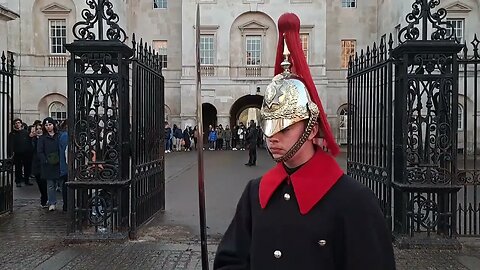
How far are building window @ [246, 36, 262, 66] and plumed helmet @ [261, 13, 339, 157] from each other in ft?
117

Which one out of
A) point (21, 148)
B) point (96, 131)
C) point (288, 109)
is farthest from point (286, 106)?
point (21, 148)

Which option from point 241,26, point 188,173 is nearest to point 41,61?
point 241,26

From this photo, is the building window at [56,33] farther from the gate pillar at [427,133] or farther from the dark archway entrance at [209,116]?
the gate pillar at [427,133]

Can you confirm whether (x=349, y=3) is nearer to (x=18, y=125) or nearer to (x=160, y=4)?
(x=160, y=4)

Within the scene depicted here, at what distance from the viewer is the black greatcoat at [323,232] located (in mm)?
2320

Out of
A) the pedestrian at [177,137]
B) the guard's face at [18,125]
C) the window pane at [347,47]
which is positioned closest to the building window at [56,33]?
the pedestrian at [177,137]

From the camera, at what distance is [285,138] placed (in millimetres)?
2453

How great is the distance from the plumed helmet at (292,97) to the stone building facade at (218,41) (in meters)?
32.3

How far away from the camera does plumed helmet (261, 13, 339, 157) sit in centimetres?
244

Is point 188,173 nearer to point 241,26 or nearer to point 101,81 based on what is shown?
point 101,81

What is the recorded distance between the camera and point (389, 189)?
8148 mm

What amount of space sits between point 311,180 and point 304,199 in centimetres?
10

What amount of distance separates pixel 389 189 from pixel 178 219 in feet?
13.6

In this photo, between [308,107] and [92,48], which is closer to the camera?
[308,107]
